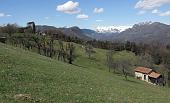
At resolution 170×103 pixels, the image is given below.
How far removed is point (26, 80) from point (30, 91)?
4390 millimetres

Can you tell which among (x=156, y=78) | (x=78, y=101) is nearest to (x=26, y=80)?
(x=78, y=101)

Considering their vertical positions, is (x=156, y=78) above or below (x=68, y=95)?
below

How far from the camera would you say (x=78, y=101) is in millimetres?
22891

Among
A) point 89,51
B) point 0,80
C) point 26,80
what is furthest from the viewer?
point 89,51

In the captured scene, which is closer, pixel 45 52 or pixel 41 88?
pixel 41 88

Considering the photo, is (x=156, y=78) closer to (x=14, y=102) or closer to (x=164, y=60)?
(x=164, y=60)

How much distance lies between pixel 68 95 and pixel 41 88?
2.51 meters

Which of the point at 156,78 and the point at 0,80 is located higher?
the point at 0,80

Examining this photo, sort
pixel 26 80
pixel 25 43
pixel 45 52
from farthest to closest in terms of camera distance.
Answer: pixel 25 43 → pixel 45 52 → pixel 26 80

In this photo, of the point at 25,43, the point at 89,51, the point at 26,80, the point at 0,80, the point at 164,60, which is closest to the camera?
the point at 0,80

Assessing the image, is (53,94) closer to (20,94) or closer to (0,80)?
(20,94)

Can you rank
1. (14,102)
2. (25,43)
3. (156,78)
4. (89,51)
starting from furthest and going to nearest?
(89,51)
(156,78)
(25,43)
(14,102)

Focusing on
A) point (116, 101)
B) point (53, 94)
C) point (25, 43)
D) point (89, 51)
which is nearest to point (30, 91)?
point (53, 94)

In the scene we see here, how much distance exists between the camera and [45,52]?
4299 inches
